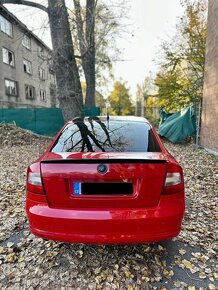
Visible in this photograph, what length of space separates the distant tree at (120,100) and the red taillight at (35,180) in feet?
A: 99.6

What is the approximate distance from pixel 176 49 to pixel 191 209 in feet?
41.2

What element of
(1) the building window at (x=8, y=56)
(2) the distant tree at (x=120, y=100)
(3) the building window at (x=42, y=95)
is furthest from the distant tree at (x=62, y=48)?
(2) the distant tree at (x=120, y=100)

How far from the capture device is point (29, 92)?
2650cm

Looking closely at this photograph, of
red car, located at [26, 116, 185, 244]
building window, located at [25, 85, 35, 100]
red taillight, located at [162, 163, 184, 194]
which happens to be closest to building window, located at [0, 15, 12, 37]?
building window, located at [25, 85, 35, 100]

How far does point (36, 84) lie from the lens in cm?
2817

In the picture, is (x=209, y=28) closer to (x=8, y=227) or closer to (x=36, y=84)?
(x=8, y=227)

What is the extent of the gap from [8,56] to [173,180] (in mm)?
23799

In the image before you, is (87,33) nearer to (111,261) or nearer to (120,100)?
(111,261)

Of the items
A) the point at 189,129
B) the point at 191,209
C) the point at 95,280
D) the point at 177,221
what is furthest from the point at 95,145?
the point at 189,129

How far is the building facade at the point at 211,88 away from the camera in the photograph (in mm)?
8141

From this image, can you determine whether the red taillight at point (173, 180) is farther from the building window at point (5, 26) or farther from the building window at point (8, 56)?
the building window at point (5, 26)

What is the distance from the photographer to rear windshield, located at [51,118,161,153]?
262 cm

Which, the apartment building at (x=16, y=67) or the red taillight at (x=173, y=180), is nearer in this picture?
the red taillight at (x=173, y=180)

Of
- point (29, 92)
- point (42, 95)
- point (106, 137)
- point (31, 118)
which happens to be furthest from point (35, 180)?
point (42, 95)
